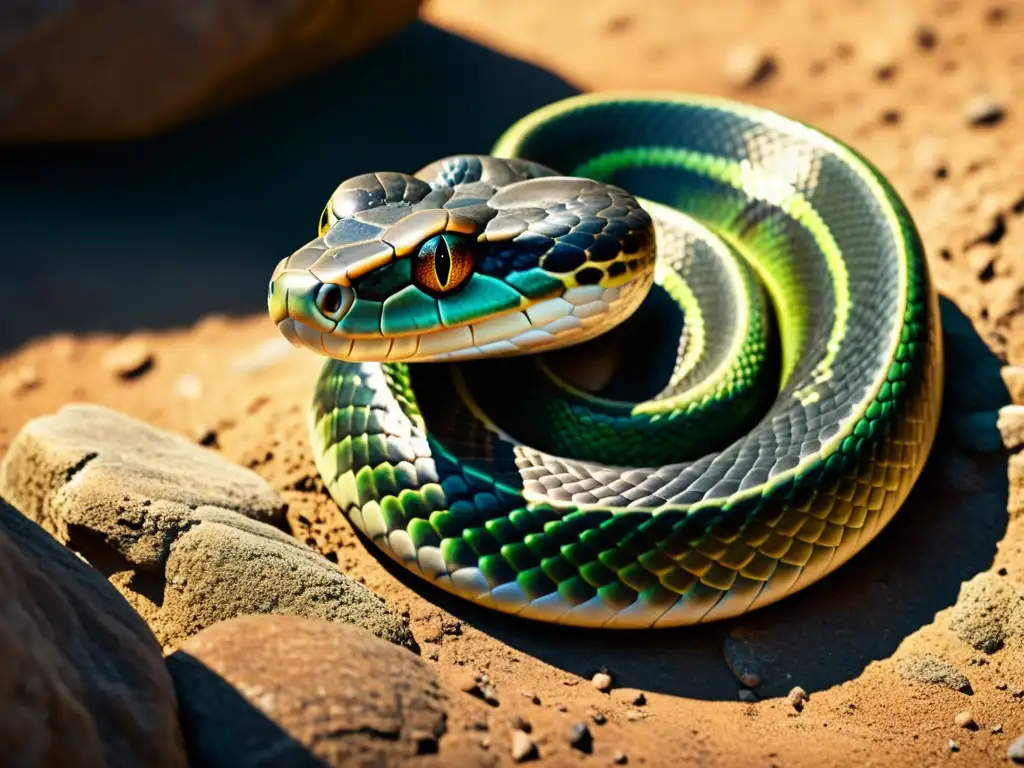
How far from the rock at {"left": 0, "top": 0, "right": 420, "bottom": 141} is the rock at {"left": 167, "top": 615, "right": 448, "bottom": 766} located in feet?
17.7

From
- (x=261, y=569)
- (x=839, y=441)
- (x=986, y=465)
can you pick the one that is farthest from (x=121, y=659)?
(x=986, y=465)

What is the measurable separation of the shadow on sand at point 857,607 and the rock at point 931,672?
106mm

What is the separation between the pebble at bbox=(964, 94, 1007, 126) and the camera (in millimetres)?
6969

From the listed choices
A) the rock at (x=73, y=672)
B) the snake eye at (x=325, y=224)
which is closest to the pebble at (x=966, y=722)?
the rock at (x=73, y=672)

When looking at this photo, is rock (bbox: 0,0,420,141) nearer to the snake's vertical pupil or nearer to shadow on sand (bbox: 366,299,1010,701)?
the snake's vertical pupil

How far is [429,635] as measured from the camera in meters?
3.88

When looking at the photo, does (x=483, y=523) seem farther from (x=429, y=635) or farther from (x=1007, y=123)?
(x=1007, y=123)

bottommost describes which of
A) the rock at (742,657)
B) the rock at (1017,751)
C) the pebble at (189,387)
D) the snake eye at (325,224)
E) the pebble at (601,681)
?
the rock at (1017,751)

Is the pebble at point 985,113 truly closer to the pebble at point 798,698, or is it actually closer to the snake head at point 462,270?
the snake head at point 462,270

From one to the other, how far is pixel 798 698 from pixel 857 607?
643mm

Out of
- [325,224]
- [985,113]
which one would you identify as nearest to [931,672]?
[325,224]

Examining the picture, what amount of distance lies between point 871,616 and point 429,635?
1936 mm

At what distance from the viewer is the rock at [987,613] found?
4035mm

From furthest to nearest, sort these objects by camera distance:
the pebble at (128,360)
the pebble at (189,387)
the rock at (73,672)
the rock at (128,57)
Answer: the rock at (128,57), the pebble at (128,360), the pebble at (189,387), the rock at (73,672)
